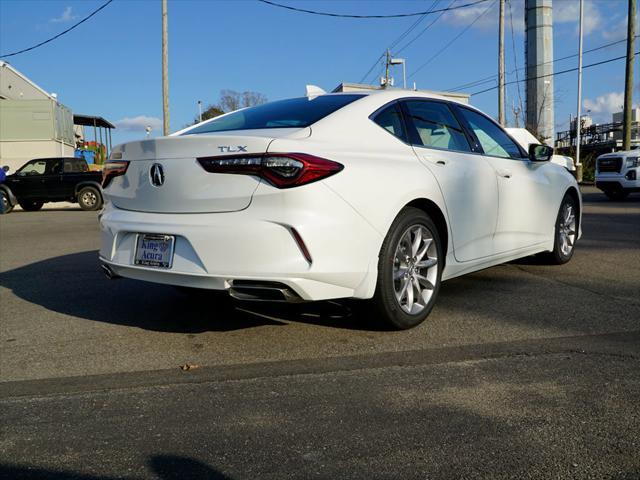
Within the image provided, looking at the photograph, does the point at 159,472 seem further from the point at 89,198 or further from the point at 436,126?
the point at 89,198

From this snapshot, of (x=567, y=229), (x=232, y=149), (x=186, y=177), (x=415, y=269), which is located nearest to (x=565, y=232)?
(x=567, y=229)

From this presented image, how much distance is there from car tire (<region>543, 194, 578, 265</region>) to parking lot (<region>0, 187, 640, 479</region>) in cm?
87

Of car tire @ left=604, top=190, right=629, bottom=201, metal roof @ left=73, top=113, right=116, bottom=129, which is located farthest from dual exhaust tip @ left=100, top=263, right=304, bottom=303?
metal roof @ left=73, top=113, right=116, bottom=129

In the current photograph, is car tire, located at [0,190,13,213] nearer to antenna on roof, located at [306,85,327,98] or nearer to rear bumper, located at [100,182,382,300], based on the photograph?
antenna on roof, located at [306,85,327,98]

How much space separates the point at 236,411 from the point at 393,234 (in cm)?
158

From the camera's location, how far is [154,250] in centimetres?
380

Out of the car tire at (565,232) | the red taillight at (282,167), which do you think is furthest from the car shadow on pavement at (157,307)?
the car tire at (565,232)

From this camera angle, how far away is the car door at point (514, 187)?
16.9ft

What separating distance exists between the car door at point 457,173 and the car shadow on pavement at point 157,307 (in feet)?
3.51

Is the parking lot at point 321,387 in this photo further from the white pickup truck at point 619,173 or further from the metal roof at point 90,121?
the metal roof at point 90,121

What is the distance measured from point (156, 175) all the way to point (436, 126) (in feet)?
7.09

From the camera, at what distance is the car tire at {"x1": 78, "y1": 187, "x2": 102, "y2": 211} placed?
19688mm

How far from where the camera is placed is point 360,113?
4082mm

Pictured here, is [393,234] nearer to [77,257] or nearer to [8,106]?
[77,257]
